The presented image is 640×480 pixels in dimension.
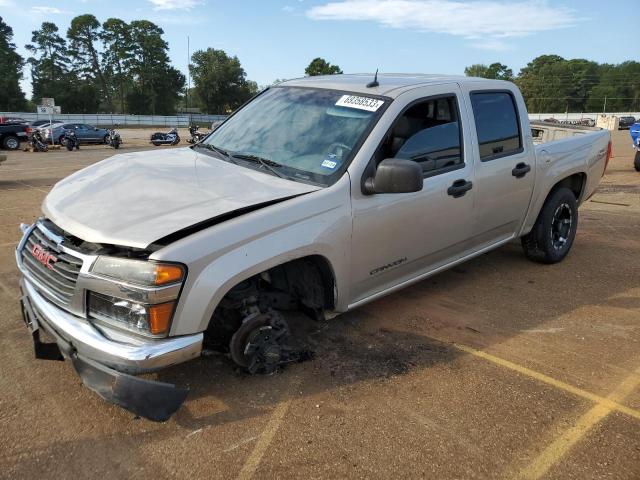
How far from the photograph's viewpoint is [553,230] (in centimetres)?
546

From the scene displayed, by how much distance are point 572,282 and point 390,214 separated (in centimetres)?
260

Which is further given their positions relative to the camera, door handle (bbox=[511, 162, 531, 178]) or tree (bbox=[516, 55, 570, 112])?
tree (bbox=[516, 55, 570, 112])

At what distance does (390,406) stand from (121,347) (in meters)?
1.51

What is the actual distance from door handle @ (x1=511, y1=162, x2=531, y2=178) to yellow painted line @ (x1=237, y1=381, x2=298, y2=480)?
2.86m

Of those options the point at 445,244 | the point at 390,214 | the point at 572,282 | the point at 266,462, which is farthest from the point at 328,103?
the point at 572,282

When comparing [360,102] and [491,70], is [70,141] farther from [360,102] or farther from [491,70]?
[491,70]

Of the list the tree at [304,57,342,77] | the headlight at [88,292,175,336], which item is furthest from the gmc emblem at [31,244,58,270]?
the tree at [304,57,342,77]

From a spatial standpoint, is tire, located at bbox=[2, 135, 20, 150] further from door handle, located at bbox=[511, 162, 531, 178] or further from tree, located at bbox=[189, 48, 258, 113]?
tree, located at bbox=[189, 48, 258, 113]

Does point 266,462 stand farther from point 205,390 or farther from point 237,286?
point 237,286

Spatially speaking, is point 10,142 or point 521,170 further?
point 10,142

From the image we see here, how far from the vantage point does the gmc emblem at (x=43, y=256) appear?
9.21 ft

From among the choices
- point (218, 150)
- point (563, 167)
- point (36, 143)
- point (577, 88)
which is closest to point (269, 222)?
point (218, 150)

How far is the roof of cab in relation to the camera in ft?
12.2

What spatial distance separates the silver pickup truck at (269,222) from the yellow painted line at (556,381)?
2.45 feet
